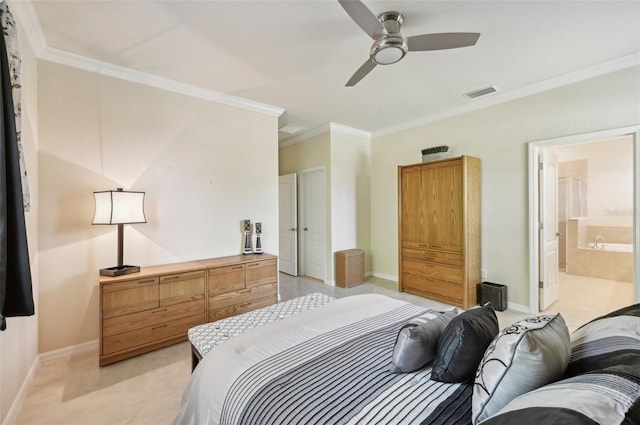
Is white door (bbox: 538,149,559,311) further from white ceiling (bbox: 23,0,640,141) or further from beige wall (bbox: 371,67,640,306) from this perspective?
white ceiling (bbox: 23,0,640,141)

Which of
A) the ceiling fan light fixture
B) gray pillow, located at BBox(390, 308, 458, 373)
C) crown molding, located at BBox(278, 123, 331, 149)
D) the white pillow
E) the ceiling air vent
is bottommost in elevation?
gray pillow, located at BBox(390, 308, 458, 373)

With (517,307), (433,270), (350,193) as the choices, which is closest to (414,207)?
(433,270)

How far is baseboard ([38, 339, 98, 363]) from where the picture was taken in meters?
2.41

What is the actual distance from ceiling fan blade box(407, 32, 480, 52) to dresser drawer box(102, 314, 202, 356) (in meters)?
3.06

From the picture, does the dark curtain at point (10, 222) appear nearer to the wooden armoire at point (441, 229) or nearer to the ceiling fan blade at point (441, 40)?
the ceiling fan blade at point (441, 40)

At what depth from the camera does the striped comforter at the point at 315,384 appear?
3.02 ft

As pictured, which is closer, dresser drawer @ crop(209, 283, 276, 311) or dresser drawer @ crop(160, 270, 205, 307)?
dresser drawer @ crop(160, 270, 205, 307)

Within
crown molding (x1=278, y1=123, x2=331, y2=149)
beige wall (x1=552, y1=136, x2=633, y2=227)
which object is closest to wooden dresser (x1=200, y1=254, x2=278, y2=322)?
crown molding (x1=278, y1=123, x2=331, y2=149)

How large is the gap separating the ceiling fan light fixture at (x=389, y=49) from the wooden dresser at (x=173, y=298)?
2377mm

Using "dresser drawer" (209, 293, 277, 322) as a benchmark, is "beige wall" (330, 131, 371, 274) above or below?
above

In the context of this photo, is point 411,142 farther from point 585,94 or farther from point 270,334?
point 270,334

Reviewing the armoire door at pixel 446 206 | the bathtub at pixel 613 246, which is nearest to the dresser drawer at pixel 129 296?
the armoire door at pixel 446 206

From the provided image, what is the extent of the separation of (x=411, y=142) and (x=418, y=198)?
3.68ft

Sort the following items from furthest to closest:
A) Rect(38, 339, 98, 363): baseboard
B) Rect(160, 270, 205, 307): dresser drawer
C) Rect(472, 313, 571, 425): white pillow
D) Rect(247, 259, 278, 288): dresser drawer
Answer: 1. Rect(247, 259, 278, 288): dresser drawer
2. Rect(160, 270, 205, 307): dresser drawer
3. Rect(38, 339, 98, 363): baseboard
4. Rect(472, 313, 571, 425): white pillow
